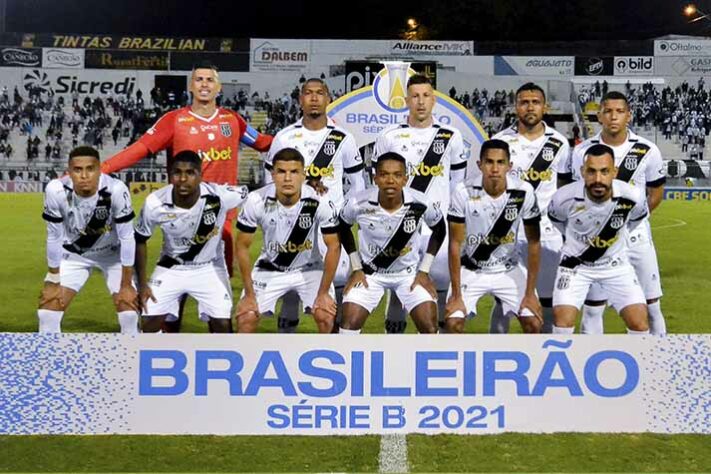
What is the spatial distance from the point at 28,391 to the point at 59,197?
2.01 meters

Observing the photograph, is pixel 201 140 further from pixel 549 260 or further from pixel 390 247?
pixel 549 260

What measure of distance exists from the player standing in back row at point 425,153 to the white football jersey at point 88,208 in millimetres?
1901

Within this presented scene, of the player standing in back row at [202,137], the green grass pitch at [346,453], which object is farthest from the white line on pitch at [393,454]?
the player standing in back row at [202,137]

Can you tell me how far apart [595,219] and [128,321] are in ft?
10.6

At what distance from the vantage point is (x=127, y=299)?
5863 mm

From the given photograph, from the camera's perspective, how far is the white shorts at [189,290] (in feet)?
18.9

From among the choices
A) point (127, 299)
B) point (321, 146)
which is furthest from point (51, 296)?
point (321, 146)

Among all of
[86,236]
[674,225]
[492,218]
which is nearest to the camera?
[492,218]

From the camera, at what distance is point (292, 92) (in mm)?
33688

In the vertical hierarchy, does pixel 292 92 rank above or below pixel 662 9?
below

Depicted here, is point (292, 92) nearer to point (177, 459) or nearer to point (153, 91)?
point (153, 91)

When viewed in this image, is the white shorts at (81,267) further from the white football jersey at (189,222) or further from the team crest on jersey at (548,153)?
the team crest on jersey at (548,153)

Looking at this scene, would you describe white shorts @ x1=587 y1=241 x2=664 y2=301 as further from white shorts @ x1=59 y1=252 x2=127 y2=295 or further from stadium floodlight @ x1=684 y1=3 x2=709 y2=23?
stadium floodlight @ x1=684 y1=3 x2=709 y2=23

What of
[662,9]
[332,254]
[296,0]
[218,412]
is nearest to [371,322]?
[332,254]
